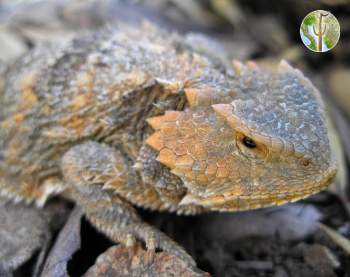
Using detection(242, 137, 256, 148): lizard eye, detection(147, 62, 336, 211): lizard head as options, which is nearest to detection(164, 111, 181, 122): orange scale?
detection(147, 62, 336, 211): lizard head

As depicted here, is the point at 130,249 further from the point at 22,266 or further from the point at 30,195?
the point at 30,195

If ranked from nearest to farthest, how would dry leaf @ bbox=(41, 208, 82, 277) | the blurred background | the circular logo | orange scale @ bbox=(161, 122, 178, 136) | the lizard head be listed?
the circular logo → the lizard head → orange scale @ bbox=(161, 122, 178, 136) → dry leaf @ bbox=(41, 208, 82, 277) → the blurred background

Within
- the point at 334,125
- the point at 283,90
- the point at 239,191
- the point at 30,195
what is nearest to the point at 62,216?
the point at 30,195

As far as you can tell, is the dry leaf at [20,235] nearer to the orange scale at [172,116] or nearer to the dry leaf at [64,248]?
the dry leaf at [64,248]

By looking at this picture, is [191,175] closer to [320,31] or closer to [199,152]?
[199,152]

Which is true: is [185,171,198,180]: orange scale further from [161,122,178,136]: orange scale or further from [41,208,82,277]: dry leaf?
[41,208,82,277]: dry leaf

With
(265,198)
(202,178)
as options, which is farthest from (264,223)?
(202,178)
